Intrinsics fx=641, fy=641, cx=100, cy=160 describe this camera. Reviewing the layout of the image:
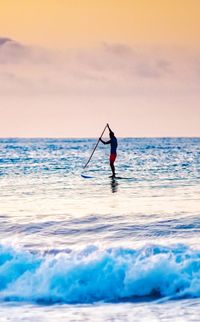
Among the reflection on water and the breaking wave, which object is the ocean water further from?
the reflection on water

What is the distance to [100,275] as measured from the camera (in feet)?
35.7

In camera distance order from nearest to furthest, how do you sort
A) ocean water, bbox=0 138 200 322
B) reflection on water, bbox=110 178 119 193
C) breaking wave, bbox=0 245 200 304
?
ocean water, bbox=0 138 200 322, breaking wave, bbox=0 245 200 304, reflection on water, bbox=110 178 119 193

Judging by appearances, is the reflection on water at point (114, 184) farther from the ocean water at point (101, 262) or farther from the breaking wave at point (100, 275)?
the breaking wave at point (100, 275)

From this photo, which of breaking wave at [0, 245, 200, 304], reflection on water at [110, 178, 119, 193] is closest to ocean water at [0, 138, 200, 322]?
breaking wave at [0, 245, 200, 304]

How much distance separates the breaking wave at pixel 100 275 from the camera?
10344 millimetres

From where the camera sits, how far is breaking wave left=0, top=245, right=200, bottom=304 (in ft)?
33.9

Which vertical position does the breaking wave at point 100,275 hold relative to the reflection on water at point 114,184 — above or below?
below

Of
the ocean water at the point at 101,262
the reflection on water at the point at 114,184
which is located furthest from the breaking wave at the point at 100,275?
the reflection on water at the point at 114,184

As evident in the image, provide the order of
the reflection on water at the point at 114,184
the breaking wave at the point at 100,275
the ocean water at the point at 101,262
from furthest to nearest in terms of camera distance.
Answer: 1. the reflection on water at the point at 114,184
2. the breaking wave at the point at 100,275
3. the ocean water at the point at 101,262

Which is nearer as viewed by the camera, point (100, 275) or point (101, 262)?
point (100, 275)

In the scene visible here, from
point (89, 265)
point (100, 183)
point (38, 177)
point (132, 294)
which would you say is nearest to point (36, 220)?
point (89, 265)

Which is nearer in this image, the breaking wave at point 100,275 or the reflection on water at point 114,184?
the breaking wave at point 100,275

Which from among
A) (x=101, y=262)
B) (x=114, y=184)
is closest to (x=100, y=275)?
(x=101, y=262)

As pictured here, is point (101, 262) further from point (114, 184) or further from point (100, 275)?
point (114, 184)
